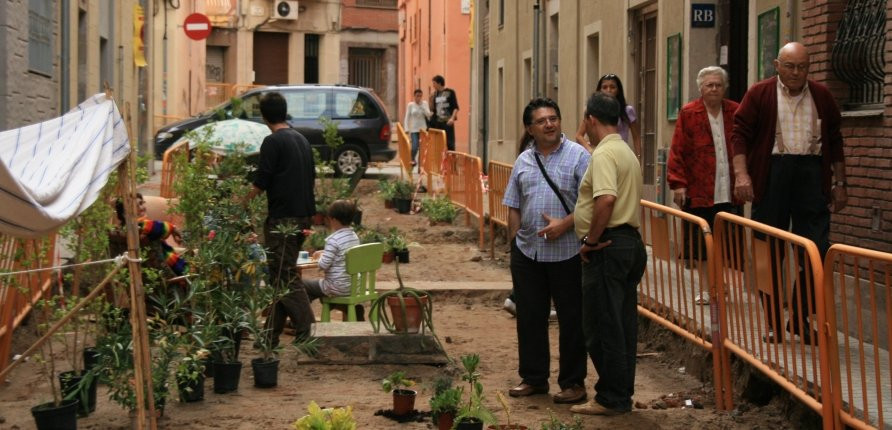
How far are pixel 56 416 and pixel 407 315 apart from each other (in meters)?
2.92

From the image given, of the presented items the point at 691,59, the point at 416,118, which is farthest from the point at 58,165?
the point at 416,118

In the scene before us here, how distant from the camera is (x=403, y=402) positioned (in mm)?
7457

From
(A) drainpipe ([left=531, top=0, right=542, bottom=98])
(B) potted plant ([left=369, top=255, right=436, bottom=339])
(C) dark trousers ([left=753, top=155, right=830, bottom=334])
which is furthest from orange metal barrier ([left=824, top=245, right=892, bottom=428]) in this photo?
(A) drainpipe ([left=531, top=0, right=542, bottom=98])

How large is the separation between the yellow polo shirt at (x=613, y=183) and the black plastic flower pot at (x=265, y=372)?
2.17 meters

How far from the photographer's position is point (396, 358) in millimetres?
9195

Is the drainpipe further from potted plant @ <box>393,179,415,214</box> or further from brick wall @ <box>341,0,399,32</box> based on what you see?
brick wall @ <box>341,0,399,32</box>

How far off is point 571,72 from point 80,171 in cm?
1509

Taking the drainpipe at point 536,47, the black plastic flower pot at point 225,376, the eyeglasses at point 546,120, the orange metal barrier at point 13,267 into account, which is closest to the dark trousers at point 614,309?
the eyeglasses at point 546,120

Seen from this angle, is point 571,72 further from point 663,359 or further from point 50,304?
point 50,304

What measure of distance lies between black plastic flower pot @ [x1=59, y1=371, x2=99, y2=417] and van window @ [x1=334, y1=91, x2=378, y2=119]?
62.5 ft

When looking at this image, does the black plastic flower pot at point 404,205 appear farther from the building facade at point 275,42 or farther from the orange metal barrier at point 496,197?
the building facade at point 275,42

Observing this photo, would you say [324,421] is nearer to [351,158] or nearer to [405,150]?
[405,150]

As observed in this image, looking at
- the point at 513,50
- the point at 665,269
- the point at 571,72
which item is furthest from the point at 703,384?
Result: the point at 513,50

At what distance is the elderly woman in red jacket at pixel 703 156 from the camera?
952 centimetres
